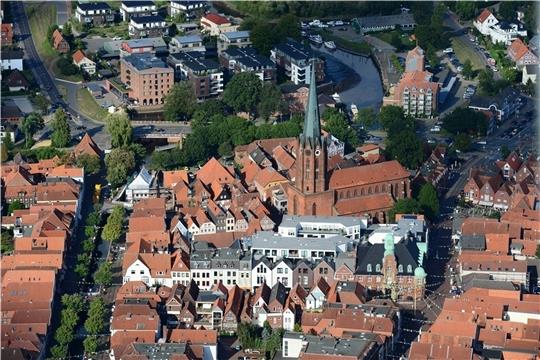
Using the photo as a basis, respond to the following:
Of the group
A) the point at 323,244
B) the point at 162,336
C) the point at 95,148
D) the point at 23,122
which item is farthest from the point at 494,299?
the point at 23,122

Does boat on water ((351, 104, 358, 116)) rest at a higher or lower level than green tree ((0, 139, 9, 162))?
higher

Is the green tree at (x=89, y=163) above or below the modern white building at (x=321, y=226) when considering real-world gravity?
above

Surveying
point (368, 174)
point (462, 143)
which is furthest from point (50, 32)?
point (368, 174)

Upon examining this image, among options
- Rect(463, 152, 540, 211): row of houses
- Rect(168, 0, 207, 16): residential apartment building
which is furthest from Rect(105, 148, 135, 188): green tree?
Rect(168, 0, 207, 16): residential apartment building

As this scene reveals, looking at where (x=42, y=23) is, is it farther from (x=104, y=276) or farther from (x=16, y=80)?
(x=104, y=276)

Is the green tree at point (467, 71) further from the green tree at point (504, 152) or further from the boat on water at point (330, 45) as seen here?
the green tree at point (504, 152)

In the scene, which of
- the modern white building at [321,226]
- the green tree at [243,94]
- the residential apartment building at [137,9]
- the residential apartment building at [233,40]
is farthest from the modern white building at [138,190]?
the residential apartment building at [137,9]

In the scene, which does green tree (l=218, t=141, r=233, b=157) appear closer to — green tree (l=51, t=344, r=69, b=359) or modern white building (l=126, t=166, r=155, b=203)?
modern white building (l=126, t=166, r=155, b=203)
